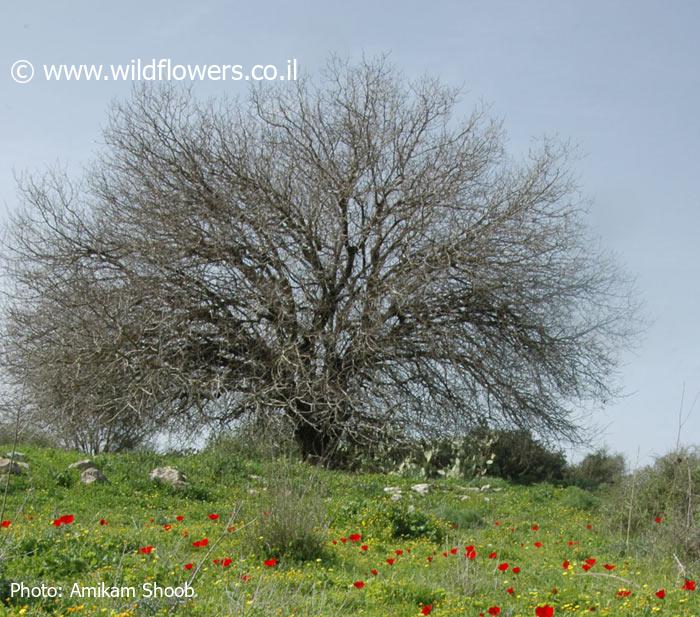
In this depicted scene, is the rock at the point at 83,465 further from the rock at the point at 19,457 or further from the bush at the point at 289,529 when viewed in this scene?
the bush at the point at 289,529

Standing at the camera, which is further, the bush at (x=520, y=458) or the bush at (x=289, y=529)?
the bush at (x=520, y=458)

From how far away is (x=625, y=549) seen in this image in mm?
9336

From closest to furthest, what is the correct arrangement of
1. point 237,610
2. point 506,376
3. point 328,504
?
point 237,610
point 328,504
point 506,376

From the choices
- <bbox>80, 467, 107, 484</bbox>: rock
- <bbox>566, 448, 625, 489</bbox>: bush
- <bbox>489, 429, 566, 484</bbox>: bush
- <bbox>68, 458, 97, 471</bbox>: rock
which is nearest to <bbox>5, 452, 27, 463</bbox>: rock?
<bbox>68, 458, 97, 471</bbox>: rock

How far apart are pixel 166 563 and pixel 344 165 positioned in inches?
515

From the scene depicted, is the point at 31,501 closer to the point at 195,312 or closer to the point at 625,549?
the point at 625,549

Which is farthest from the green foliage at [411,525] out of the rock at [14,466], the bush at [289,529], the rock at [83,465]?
the rock at [14,466]

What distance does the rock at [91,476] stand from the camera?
11.0 meters

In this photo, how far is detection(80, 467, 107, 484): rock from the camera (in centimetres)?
1095

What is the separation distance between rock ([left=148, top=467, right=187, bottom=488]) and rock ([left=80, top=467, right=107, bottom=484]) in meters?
0.66

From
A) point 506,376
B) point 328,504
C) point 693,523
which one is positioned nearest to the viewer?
point 693,523

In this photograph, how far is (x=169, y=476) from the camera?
11.6 metres

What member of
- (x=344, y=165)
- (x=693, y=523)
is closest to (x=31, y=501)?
(x=693, y=523)

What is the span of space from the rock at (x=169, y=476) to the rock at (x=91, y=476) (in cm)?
66
